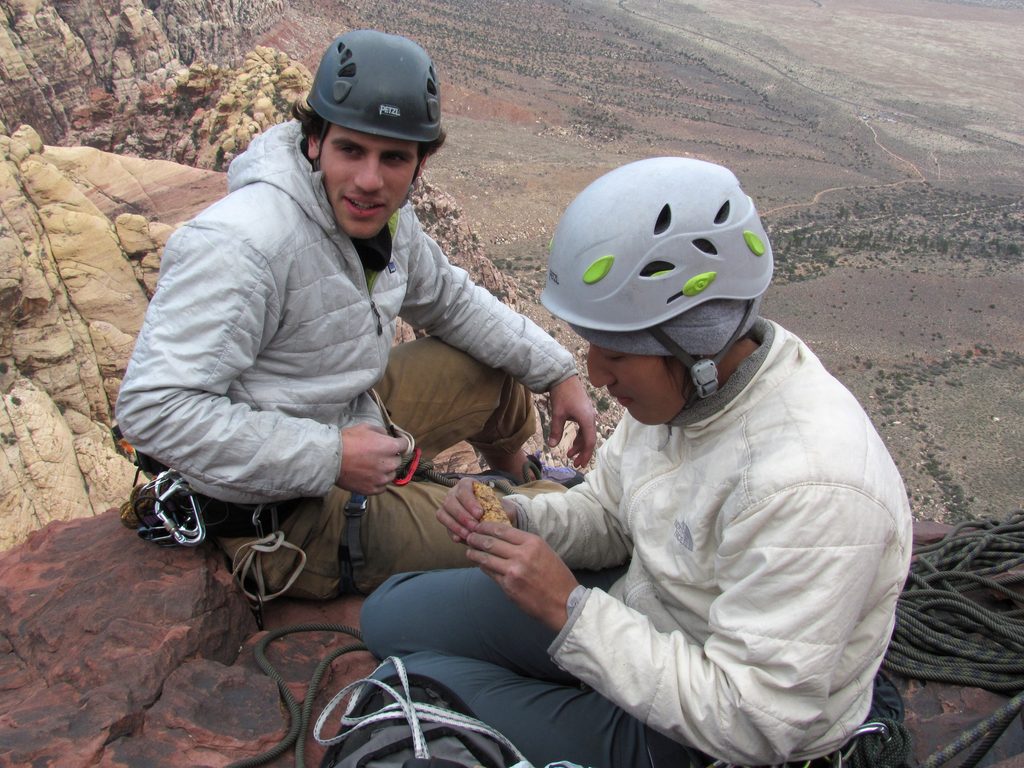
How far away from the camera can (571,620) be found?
89.1 inches

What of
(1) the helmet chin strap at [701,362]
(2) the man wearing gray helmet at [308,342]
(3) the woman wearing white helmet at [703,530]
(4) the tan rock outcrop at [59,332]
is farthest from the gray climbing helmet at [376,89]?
(4) the tan rock outcrop at [59,332]

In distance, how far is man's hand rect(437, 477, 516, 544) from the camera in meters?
2.68

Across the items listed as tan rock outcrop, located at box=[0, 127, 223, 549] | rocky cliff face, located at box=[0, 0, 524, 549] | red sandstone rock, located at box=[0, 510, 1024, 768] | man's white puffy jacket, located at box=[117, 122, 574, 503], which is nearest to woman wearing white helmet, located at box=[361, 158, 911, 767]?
red sandstone rock, located at box=[0, 510, 1024, 768]

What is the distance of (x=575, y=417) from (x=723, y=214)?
6.47 ft

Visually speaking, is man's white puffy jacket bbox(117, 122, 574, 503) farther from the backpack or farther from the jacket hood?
the backpack

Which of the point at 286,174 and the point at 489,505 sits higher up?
the point at 286,174

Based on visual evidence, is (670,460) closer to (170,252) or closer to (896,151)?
(170,252)

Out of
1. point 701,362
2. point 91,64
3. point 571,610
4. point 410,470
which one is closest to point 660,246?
point 701,362

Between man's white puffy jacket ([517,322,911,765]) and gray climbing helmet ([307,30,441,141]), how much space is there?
1.58 meters

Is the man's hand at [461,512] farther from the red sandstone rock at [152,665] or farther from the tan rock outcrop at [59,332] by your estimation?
the tan rock outcrop at [59,332]

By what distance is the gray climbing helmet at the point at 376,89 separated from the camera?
3.07 m

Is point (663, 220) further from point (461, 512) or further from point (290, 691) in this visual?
point (290, 691)

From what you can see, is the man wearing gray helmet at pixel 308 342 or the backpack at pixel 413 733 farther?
the man wearing gray helmet at pixel 308 342

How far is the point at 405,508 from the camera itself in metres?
3.75
